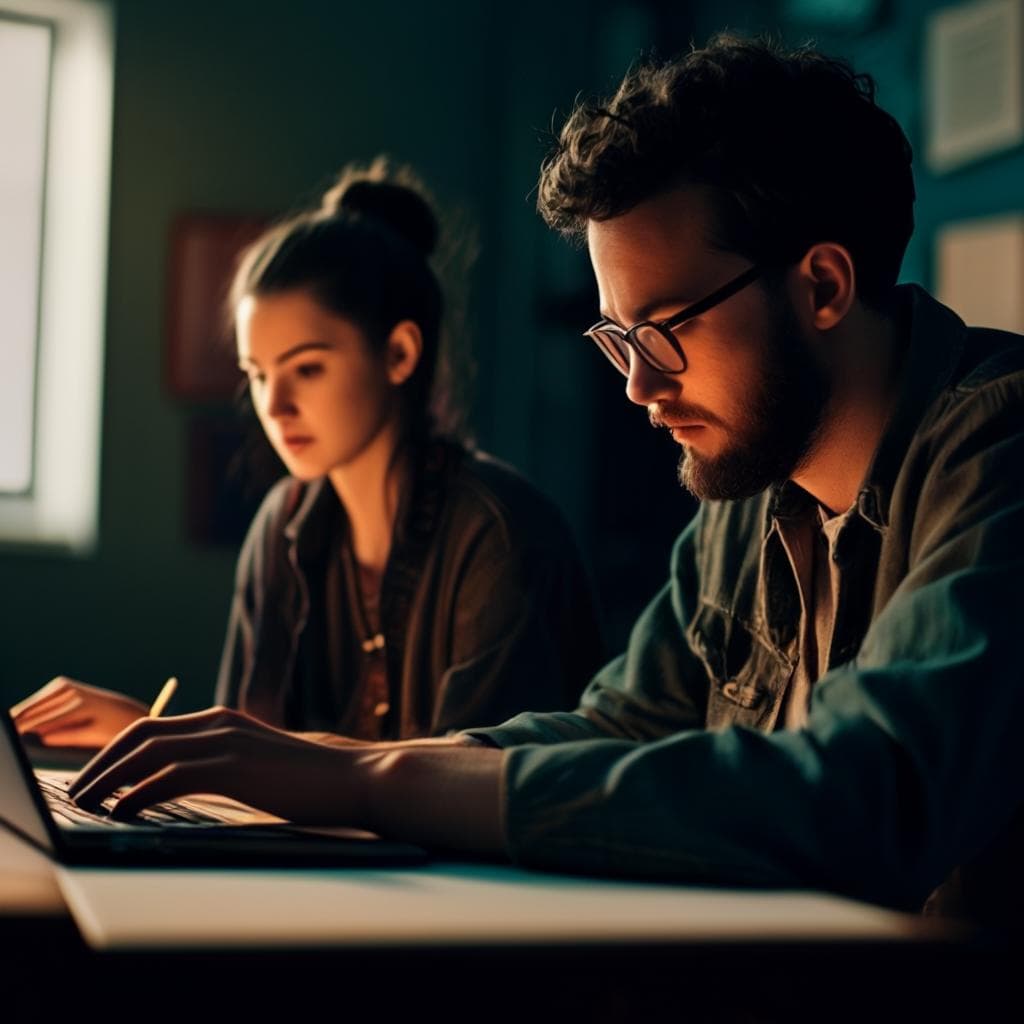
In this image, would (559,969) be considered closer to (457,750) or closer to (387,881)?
(387,881)

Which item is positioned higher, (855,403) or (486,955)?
(855,403)

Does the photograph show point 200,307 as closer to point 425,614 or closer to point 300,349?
point 300,349

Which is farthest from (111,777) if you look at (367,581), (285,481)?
(285,481)

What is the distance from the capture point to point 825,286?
4.08 ft

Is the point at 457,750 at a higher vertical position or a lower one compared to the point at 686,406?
→ lower

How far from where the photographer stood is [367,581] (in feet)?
6.70

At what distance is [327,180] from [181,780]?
3115mm

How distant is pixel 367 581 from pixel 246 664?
0.22 m

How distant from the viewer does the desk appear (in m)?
0.59

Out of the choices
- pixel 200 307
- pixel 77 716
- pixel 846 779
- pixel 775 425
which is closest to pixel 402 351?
pixel 77 716

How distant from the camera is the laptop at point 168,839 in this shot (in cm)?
82

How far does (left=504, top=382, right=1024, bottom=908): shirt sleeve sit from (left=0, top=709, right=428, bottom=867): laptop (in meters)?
0.10

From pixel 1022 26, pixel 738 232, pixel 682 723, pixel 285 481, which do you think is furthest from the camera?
pixel 1022 26

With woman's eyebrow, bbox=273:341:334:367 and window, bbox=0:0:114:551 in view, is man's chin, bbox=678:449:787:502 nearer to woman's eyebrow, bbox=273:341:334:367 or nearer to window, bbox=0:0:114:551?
woman's eyebrow, bbox=273:341:334:367
